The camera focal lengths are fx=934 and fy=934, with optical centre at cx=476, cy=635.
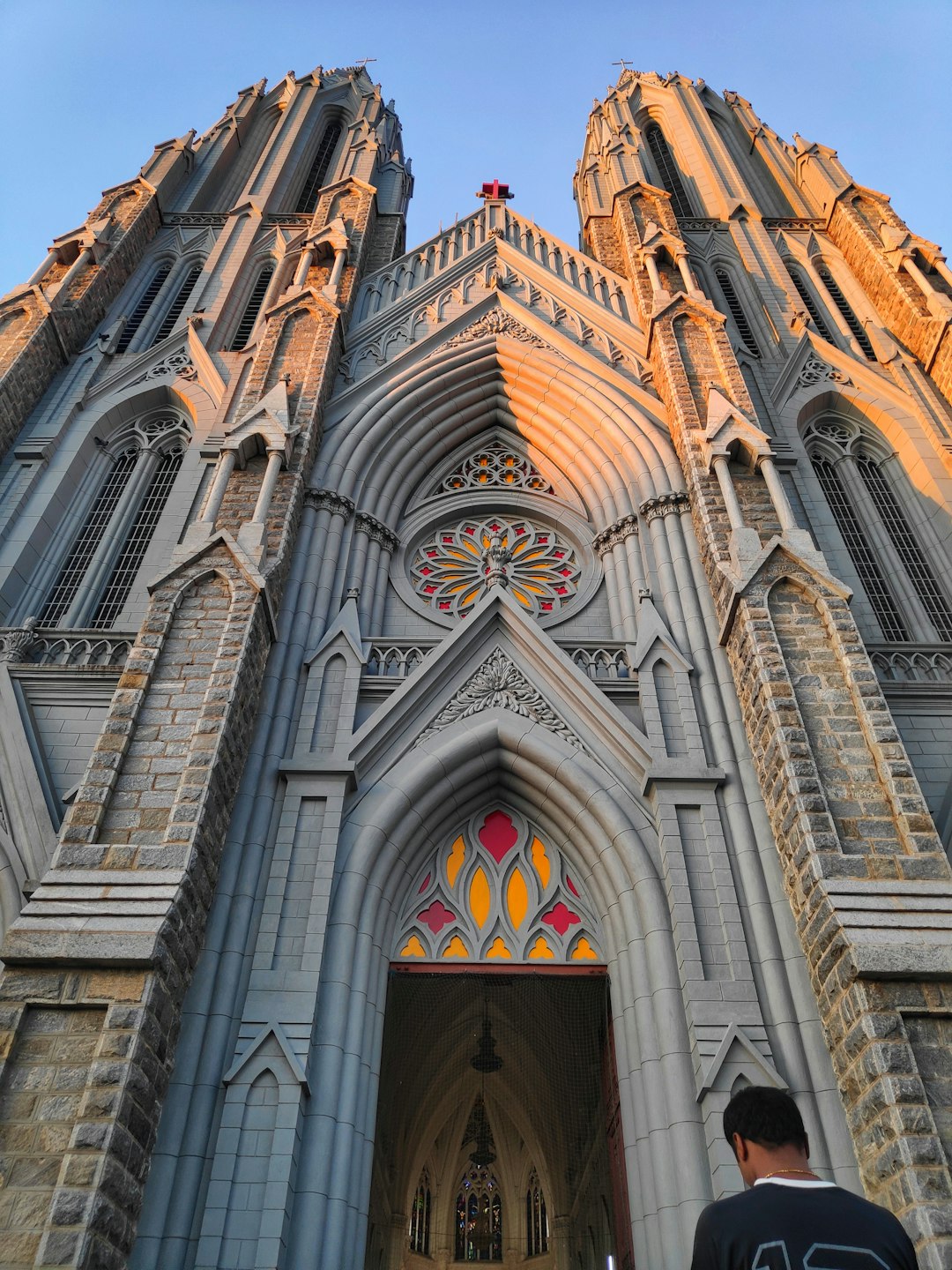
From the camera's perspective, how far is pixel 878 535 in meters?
13.5

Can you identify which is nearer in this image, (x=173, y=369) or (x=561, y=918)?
(x=561, y=918)

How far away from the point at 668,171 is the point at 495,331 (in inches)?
444

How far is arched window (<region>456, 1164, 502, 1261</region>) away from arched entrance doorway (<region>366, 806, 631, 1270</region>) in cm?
2

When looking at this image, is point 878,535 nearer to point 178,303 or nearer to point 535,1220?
point 535,1220

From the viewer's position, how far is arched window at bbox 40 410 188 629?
40.2 feet

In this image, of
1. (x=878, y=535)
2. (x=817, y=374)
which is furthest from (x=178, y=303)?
(x=878, y=535)

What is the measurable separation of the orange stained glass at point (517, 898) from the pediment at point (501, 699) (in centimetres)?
143

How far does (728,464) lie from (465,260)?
8067 millimetres

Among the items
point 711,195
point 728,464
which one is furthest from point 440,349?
point 711,195

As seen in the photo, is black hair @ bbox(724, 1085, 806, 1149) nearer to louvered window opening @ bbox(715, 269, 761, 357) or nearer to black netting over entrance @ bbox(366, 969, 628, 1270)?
black netting over entrance @ bbox(366, 969, 628, 1270)

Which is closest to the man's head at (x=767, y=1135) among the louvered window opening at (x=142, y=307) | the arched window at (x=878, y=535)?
the arched window at (x=878, y=535)

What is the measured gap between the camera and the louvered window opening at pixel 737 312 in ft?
55.7

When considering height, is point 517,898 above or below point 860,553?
below

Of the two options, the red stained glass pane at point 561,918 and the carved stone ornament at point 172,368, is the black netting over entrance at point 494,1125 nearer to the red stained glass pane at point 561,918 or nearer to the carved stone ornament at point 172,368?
the red stained glass pane at point 561,918
